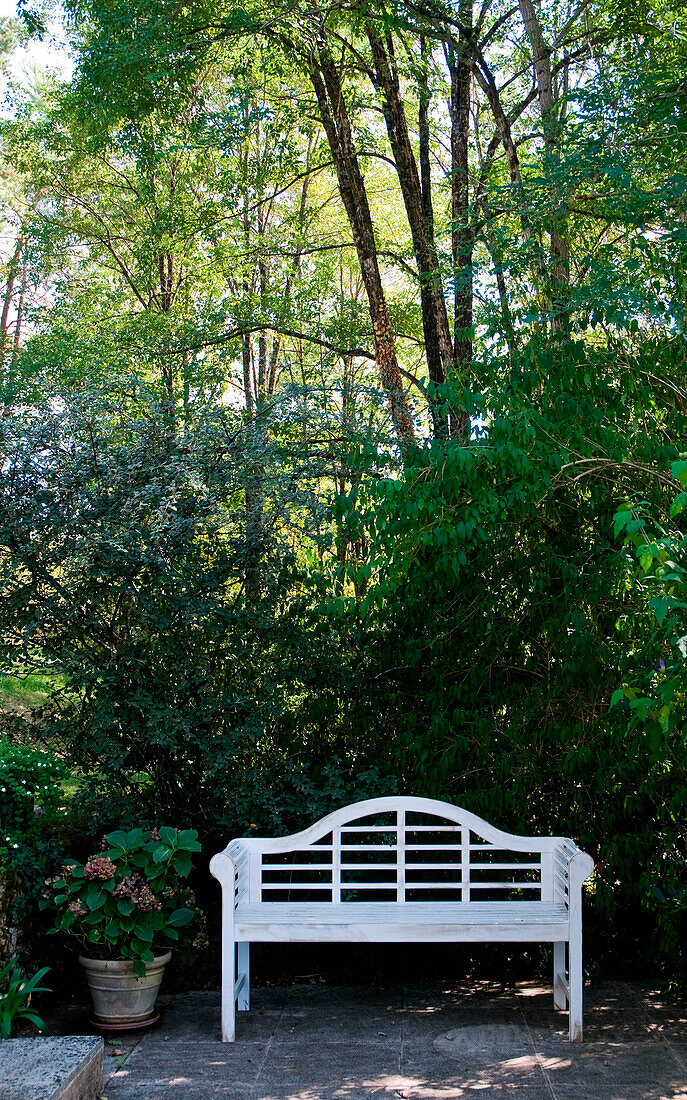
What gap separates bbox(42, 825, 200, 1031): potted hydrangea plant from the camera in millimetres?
4164

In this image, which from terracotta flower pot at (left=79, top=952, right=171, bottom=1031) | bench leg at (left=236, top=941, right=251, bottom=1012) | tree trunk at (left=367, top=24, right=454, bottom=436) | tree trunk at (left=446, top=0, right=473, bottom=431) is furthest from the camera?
tree trunk at (left=367, top=24, right=454, bottom=436)

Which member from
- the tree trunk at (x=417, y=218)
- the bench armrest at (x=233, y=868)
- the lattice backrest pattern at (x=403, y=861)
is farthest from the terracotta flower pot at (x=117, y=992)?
the tree trunk at (x=417, y=218)

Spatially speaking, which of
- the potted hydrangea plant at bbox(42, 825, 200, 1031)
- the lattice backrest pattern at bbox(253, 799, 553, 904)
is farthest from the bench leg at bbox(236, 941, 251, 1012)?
the potted hydrangea plant at bbox(42, 825, 200, 1031)

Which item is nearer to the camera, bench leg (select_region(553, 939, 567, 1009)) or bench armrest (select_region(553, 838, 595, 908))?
bench armrest (select_region(553, 838, 595, 908))

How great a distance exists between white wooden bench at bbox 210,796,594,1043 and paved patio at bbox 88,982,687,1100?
6.9 inches

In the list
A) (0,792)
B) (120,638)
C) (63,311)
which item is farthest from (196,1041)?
(63,311)

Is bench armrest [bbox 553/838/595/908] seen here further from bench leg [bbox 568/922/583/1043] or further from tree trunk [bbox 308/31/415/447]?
tree trunk [bbox 308/31/415/447]

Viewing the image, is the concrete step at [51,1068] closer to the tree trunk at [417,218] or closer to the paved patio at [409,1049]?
the paved patio at [409,1049]

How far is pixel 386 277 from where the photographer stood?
15281 mm

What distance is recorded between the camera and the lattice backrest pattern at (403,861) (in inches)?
176

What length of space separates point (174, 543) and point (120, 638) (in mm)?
637

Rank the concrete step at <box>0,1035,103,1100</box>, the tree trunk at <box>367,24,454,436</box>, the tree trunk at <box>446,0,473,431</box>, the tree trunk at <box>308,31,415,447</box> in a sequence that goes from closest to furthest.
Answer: the concrete step at <box>0,1035,103,1100</box>, the tree trunk at <box>446,0,473,431</box>, the tree trunk at <box>367,24,454,436</box>, the tree trunk at <box>308,31,415,447</box>

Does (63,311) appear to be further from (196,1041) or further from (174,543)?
(196,1041)

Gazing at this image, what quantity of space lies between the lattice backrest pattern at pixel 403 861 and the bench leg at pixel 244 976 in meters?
0.29
